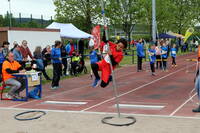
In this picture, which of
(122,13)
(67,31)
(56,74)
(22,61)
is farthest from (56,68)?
(122,13)

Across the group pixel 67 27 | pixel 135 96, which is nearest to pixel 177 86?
pixel 135 96

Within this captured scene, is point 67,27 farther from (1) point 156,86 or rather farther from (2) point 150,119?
(2) point 150,119

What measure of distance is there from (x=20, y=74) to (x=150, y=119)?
4678 mm

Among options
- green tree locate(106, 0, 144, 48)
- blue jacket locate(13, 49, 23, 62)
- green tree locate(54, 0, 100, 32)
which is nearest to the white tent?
green tree locate(106, 0, 144, 48)

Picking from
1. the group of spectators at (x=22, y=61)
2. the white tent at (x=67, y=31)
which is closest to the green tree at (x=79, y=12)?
the white tent at (x=67, y=31)

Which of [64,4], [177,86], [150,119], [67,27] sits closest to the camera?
[150,119]

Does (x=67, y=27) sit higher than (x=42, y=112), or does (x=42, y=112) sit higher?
(x=67, y=27)

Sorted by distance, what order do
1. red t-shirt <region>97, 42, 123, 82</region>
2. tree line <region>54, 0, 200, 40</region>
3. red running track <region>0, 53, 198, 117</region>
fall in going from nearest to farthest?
red running track <region>0, 53, 198, 117</region>
red t-shirt <region>97, 42, 123, 82</region>
tree line <region>54, 0, 200, 40</region>

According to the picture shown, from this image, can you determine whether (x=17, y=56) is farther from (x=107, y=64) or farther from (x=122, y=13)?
(x=122, y=13)

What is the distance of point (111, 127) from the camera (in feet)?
21.6

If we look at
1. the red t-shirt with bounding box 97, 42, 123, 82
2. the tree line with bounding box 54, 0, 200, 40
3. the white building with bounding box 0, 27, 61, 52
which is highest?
the tree line with bounding box 54, 0, 200, 40

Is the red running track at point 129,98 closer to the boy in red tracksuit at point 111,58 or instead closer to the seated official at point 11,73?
the seated official at point 11,73

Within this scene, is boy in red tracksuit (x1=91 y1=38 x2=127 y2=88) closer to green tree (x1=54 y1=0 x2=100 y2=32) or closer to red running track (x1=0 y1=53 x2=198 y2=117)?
red running track (x1=0 y1=53 x2=198 y2=117)

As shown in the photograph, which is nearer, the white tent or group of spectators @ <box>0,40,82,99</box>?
group of spectators @ <box>0,40,82,99</box>
